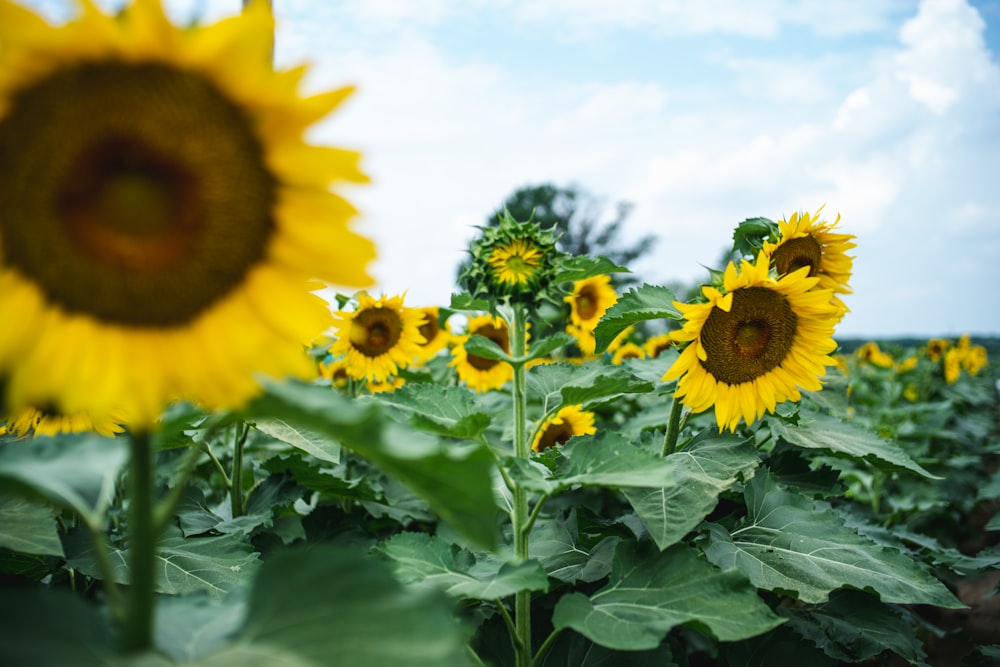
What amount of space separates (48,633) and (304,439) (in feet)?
3.35

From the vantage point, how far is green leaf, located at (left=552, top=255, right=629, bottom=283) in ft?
6.15

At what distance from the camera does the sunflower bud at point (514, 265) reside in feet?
6.39

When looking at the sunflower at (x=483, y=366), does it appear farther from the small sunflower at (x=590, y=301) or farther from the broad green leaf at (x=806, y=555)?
the broad green leaf at (x=806, y=555)

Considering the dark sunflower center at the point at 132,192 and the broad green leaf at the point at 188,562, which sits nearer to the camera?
the dark sunflower center at the point at 132,192

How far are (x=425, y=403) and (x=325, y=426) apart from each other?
847 mm

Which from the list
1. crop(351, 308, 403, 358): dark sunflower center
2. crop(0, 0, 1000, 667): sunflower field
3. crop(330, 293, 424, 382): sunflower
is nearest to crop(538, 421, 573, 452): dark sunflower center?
crop(0, 0, 1000, 667): sunflower field

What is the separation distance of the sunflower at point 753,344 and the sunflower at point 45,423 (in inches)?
63.1

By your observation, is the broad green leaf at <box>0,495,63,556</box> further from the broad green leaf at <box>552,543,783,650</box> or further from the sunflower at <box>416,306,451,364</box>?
the sunflower at <box>416,306,451,364</box>

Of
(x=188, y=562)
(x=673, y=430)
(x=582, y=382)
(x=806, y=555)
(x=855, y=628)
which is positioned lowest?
(x=855, y=628)

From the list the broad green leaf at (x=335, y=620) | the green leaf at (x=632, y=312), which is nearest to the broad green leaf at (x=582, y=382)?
the green leaf at (x=632, y=312)

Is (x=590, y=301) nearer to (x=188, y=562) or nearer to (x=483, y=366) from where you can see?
(x=483, y=366)

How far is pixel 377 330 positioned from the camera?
3273 millimetres

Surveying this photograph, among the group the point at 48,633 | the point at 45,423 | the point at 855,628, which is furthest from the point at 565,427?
the point at 48,633

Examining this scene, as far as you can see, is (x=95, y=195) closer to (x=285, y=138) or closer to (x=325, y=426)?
(x=285, y=138)
